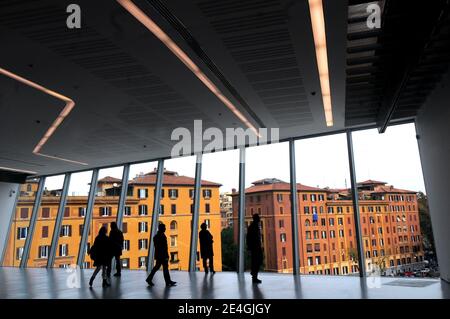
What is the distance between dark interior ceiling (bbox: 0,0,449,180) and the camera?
3.93m

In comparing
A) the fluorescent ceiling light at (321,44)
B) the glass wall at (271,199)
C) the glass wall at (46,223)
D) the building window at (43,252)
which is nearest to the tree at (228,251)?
the glass wall at (271,199)

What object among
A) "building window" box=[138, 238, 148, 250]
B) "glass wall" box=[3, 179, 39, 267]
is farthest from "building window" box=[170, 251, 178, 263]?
"glass wall" box=[3, 179, 39, 267]

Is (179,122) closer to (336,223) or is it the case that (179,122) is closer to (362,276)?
(336,223)

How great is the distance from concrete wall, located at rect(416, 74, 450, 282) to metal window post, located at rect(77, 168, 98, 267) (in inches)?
456

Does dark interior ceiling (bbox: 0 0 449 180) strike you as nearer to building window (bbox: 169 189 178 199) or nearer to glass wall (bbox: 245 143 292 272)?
glass wall (bbox: 245 143 292 272)

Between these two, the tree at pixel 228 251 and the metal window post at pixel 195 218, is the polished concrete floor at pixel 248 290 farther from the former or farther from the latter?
the metal window post at pixel 195 218

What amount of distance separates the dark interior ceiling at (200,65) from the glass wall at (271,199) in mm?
1618

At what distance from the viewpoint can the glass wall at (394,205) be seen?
7.83 metres

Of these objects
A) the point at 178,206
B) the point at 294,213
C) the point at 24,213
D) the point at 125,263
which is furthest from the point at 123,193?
the point at 294,213

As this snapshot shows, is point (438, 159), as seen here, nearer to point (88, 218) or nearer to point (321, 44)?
point (321, 44)

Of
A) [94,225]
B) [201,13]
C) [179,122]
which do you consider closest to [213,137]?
[179,122]

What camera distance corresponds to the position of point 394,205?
8398 mm

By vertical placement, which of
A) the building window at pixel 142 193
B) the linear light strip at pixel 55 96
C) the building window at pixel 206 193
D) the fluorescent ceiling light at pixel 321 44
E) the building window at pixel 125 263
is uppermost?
the fluorescent ceiling light at pixel 321 44

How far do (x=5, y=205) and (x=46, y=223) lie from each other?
2.02 m
